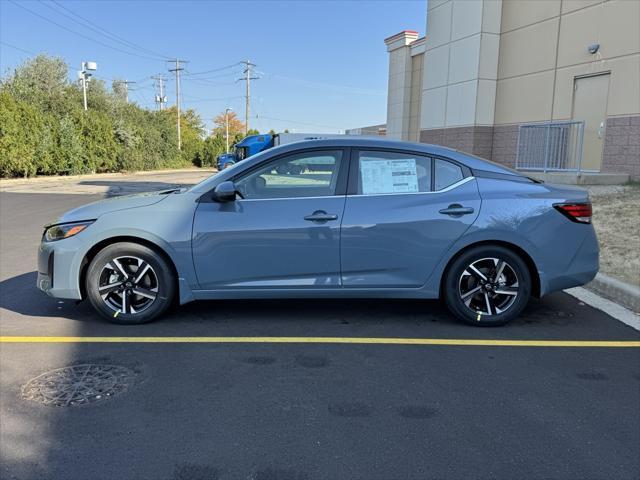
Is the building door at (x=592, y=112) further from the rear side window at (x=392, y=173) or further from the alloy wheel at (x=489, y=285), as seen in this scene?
the rear side window at (x=392, y=173)

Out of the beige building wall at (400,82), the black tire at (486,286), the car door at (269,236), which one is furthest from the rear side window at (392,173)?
the beige building wall at (400,82)

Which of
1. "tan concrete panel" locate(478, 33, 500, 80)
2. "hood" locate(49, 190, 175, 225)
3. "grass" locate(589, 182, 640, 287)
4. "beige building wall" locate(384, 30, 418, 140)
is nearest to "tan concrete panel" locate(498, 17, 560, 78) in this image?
"tan concrete panel" locate(478, 33, 500, 80)

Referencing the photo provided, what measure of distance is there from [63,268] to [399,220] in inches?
115

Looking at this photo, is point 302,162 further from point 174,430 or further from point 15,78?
point 15,78

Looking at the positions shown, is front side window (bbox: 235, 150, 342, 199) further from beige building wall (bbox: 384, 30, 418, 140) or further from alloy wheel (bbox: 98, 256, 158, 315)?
beige building wall (bbox: 384, 30, 418, 140)

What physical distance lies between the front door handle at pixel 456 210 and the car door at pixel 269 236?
909mm

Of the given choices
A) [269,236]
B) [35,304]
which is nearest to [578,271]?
[269,236]

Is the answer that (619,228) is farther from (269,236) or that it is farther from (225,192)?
(225,192)

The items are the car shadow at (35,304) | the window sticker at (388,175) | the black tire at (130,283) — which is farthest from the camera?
the car shadow at (35,304)

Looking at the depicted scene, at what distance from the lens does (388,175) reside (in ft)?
15.8

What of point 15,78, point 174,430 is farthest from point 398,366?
point 15,78

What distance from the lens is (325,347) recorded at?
14.1 feet

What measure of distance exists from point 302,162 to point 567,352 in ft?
8.91

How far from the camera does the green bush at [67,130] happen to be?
26078 mm
